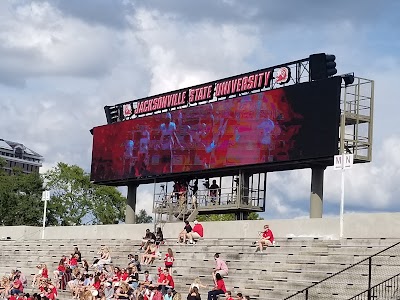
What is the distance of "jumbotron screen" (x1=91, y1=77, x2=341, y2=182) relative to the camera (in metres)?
32.4

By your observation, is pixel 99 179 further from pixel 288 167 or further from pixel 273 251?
pixel 273 251

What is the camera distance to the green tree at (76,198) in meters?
85.0

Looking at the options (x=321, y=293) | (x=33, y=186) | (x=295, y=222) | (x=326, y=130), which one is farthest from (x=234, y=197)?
(x=33, y=186)

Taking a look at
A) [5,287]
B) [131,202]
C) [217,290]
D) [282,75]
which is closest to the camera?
[217,290]

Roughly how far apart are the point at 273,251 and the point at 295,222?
2404mm

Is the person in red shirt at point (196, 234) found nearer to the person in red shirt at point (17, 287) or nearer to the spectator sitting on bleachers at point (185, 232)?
the spectator sitting on bleachers at point (185, 232)

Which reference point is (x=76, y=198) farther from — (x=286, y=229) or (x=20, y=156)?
(x=20, y=156)

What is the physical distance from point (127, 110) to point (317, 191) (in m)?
16.0

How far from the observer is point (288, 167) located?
1359 inches

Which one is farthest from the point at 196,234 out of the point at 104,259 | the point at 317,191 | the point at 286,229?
the point at 317,191

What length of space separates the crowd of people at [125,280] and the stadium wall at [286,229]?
45.6 inches

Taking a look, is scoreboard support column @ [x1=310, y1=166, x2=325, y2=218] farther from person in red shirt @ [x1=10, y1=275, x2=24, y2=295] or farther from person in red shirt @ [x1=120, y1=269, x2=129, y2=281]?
person in red shirt @ [x1=10, y1=275, x2=24, y2=295]

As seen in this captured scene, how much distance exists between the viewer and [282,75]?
35.4 m

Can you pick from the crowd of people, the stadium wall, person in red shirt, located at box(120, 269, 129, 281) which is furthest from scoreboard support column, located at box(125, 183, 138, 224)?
person in red shirt, located at box(120, 269, 129, 281)
